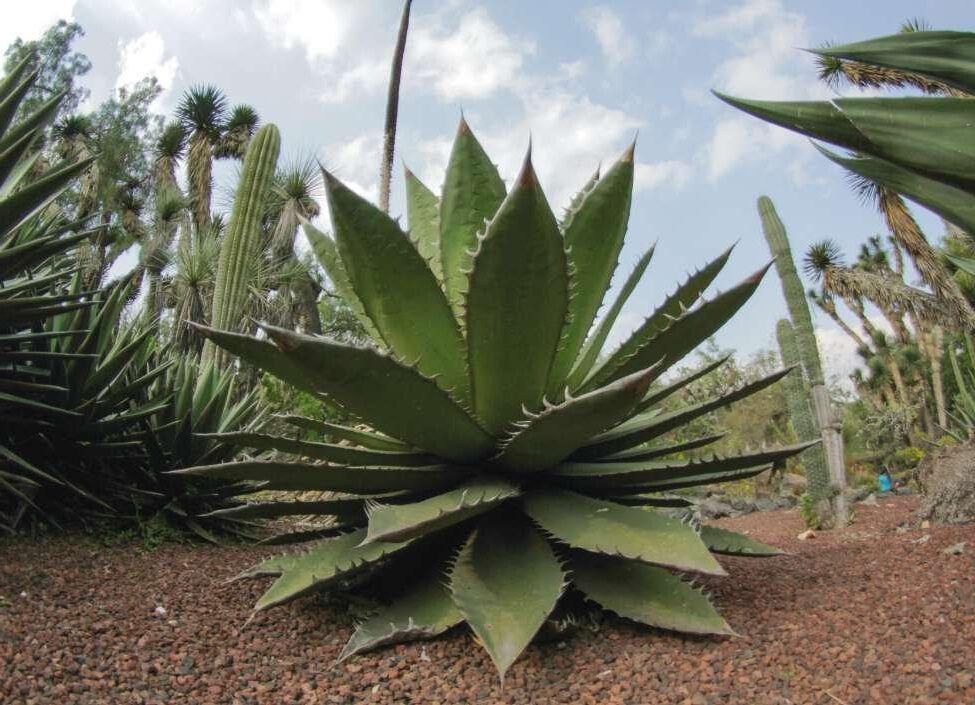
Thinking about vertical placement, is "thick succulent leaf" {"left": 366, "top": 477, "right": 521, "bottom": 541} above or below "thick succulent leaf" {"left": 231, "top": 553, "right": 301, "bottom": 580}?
above

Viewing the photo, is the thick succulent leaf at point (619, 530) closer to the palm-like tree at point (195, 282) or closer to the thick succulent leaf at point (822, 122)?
the thick succulent leaf at point (822, 122)

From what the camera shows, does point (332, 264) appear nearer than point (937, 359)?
Yes

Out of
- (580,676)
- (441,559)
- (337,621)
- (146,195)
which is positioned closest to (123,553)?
(337,621)

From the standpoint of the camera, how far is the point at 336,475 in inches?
94.7

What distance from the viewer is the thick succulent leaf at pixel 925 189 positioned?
928mm

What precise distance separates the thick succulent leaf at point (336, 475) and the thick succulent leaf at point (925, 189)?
1733 millimetres

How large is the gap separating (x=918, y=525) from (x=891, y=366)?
66.5 feet

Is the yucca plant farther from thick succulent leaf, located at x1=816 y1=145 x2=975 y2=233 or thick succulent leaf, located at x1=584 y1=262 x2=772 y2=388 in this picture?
thick succulent leaf, located at x1=816 y1=145 x2=975 y2=233

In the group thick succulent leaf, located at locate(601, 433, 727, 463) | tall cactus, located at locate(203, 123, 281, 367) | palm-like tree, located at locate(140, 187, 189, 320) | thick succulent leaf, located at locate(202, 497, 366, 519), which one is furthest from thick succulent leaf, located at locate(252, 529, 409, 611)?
palm-like tree, located at locate(140, 187, 189, 320)

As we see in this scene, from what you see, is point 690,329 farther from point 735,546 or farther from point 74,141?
point 74,141

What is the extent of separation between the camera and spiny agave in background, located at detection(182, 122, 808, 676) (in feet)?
7.01

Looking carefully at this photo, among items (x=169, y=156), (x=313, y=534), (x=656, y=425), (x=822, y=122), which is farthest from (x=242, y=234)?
(x=169, y=156)

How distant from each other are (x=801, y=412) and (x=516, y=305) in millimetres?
7012

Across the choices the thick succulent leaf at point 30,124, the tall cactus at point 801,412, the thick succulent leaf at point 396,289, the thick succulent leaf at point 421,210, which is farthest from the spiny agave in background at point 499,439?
the tall cactus at point 801,412
